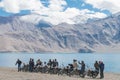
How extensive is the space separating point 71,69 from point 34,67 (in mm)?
10853

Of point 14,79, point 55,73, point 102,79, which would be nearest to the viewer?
point 14,79

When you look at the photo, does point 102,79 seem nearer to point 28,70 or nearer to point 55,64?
point 55,64

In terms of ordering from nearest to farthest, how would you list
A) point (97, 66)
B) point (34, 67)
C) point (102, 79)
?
point (102, 79) < point (97, 66) < point (34, 67)

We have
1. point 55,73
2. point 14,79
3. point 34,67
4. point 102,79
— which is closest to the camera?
point 14,79

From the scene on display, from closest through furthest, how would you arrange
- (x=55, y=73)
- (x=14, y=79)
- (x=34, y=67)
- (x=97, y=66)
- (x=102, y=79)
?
(x=14, y=79), (x=102, y=79), (x=97, y=66), (x=55, y=73), (x=34, y=67)

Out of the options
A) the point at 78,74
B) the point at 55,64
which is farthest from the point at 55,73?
the point at 78,74

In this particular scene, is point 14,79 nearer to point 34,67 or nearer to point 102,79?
point 102,79

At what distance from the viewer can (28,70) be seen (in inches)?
2388

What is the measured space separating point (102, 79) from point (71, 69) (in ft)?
19.8

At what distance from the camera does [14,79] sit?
134 feet

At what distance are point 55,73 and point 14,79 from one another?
46.7 feet

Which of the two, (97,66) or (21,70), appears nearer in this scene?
(97,66)

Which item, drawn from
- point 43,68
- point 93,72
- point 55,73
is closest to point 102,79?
point 93,72

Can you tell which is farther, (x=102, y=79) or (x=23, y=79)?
(x=102, y=79)
